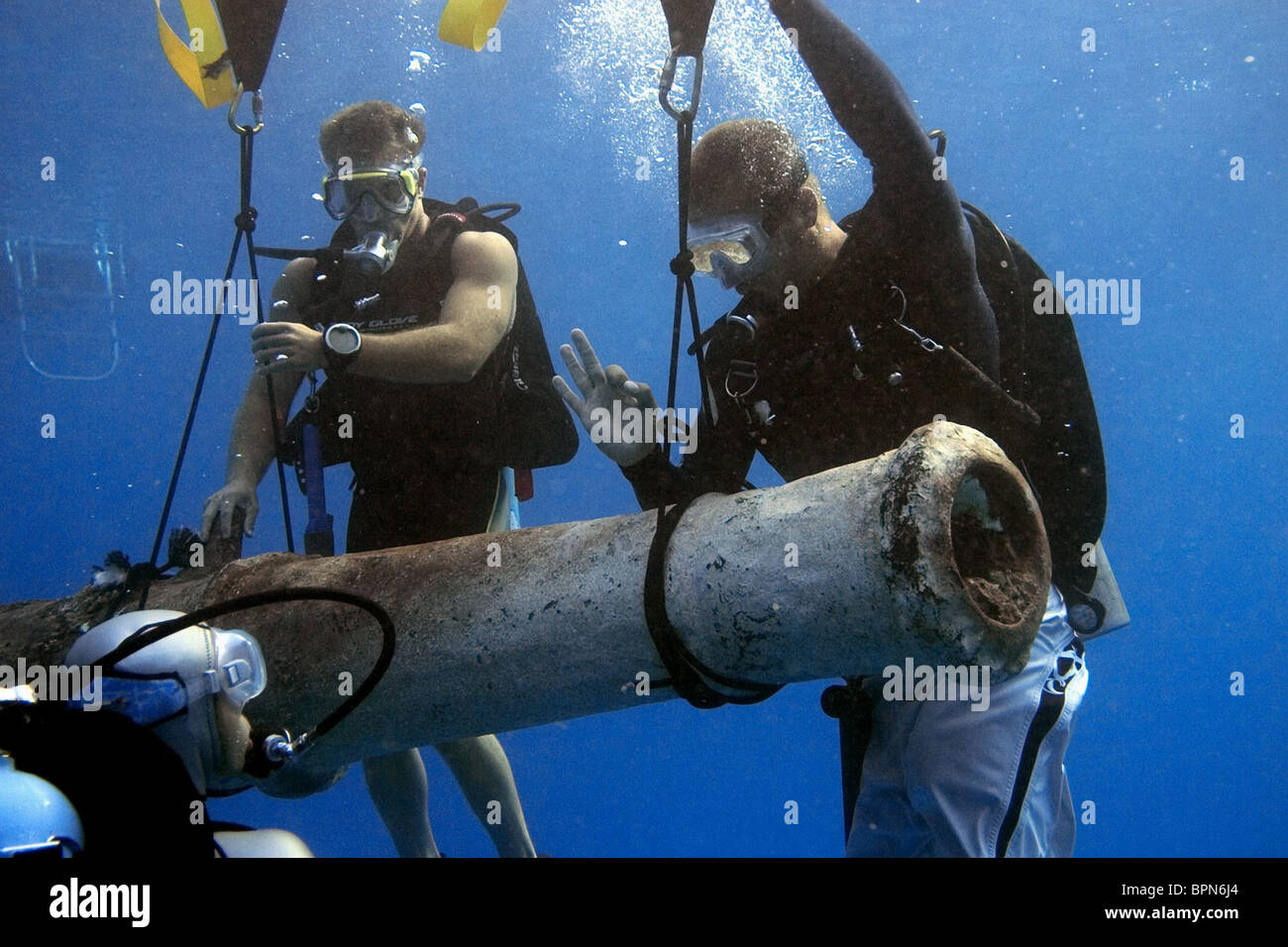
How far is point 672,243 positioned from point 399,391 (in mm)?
36312

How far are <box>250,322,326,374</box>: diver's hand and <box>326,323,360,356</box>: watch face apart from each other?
8 centimetres

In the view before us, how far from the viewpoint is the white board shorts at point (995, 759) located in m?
2.38

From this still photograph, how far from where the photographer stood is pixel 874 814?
2.74 meters

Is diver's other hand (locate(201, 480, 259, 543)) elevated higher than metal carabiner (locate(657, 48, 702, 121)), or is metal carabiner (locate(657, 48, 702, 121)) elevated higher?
metal carabiner (locate(657, 48, 702, 121))

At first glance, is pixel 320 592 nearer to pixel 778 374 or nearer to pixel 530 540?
pixel 530 540

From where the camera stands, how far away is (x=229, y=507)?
3230 millimetres

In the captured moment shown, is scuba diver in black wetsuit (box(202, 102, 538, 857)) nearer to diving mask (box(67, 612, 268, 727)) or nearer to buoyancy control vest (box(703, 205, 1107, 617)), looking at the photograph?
buoyancy control vest (box(703, 205, 1107, 617))

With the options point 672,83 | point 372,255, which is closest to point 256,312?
point 372,255

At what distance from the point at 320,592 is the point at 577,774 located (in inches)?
1200

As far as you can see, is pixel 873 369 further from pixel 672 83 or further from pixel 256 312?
pixel 256 312

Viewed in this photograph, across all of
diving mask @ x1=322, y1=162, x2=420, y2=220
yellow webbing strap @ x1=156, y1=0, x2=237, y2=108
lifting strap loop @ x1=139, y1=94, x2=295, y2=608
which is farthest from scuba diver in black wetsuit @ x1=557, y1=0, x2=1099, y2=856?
yellow webbing strap @ x1=156, y1=0, x2=237, y2=108

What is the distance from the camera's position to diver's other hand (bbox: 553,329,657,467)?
230 cm
